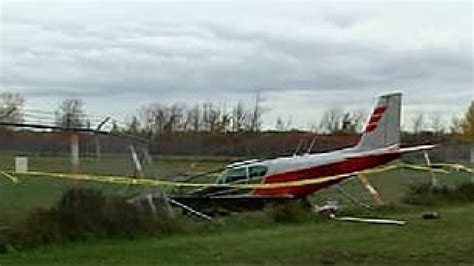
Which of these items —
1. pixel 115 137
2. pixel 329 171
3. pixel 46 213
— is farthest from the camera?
pixel 329 171

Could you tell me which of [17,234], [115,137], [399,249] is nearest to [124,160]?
[115,137]

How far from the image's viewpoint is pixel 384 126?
26891mm

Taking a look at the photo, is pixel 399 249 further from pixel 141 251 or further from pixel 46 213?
pixel 46 213

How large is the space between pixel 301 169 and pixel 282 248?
8944mm

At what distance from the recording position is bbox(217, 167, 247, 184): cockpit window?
23.4 m

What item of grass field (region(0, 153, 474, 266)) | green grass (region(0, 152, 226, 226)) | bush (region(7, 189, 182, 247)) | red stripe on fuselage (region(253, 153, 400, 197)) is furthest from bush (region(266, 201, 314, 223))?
bush (region(7, 189, 182, 247))

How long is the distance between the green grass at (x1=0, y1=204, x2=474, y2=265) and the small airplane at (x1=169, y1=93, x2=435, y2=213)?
2.93 metres

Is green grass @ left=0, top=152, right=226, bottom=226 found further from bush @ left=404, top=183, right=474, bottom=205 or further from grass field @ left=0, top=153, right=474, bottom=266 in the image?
bush @ left=404, top=183, right=474, bottom=205

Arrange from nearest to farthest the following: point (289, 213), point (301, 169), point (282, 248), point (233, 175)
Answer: point (282, 248) < point (289, 213) < point (233, 175) < point (301, 169)

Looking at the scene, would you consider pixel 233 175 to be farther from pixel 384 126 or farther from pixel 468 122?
pixel 468 122

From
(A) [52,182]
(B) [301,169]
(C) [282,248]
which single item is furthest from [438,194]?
(A) [52,182]

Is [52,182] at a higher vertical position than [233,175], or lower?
lower

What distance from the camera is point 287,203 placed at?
2188cm

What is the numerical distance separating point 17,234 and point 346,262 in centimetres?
505
